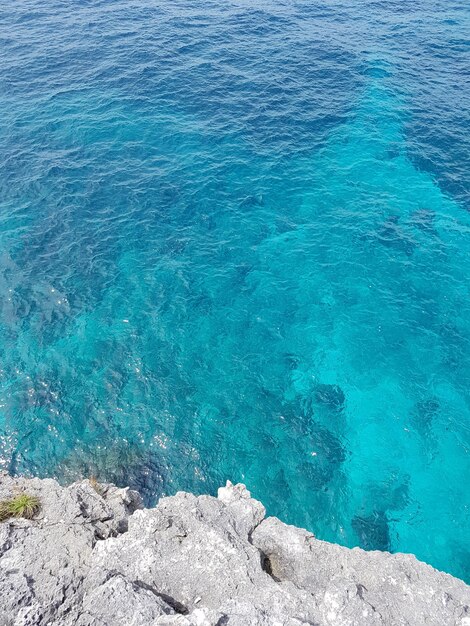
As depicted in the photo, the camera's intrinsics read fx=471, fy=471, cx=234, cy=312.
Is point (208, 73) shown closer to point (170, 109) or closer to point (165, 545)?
point (170, 109)

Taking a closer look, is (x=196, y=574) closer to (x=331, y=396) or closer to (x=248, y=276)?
(x=331, y=396)

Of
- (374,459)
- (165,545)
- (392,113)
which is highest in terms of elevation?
(392,113)

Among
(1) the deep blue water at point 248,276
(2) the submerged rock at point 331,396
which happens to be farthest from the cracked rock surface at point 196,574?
(2) the submerged rock at point 331,396

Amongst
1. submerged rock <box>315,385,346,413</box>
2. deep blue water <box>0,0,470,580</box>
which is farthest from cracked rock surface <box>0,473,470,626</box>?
submerged rock <box>315,385,346,413</box>

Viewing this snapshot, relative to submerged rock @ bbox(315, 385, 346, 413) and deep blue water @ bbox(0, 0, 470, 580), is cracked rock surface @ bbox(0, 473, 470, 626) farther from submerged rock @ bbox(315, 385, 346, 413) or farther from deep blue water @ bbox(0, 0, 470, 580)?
submerged rock @ bbox(315, 385, 346, 413)

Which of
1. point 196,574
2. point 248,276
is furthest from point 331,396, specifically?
point 196,574

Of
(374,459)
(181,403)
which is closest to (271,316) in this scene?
(181,403)

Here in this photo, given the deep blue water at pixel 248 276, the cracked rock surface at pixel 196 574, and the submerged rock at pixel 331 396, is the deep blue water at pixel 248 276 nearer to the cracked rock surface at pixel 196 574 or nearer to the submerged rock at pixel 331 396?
the submerged rock at pixel 331 396
